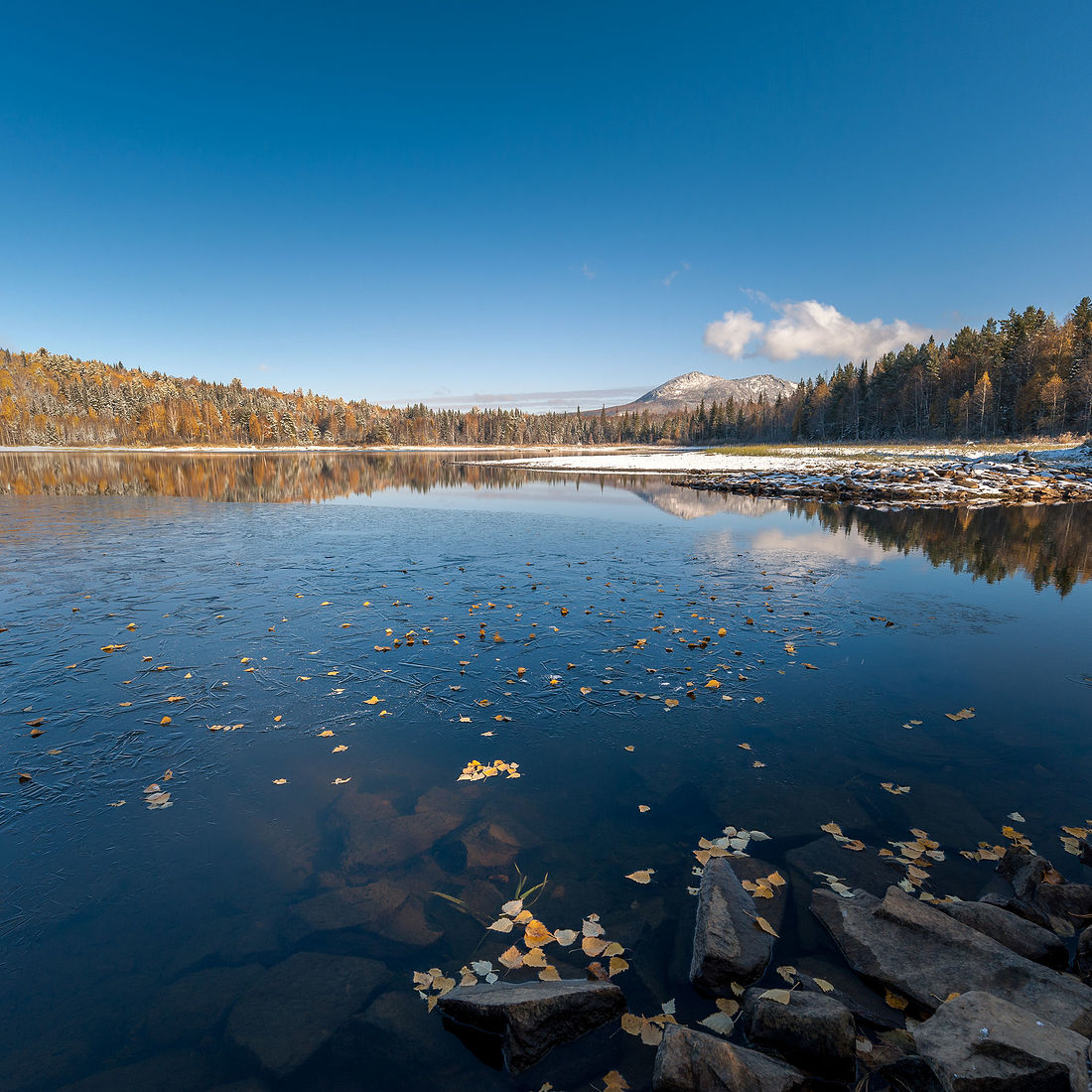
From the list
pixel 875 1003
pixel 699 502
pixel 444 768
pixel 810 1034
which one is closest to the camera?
pixel 810 1034

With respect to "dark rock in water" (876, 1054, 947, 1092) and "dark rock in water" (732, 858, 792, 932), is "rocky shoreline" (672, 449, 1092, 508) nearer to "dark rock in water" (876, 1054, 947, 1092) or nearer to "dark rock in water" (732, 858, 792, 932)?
"dark rock in water" (732, 858, 792, 932)

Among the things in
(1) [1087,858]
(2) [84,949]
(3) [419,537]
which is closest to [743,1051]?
(1) [1087,858]

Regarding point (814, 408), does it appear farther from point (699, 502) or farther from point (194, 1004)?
point (194, 1004)

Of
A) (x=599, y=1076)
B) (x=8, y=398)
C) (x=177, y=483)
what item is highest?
(x=8, y=398)

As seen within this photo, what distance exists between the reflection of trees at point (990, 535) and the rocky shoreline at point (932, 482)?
124 inches

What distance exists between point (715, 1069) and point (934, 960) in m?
1.86

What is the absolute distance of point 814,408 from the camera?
120688mm

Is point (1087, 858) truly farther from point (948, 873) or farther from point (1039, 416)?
point (1039, 416)

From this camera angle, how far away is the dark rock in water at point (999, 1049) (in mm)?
2604

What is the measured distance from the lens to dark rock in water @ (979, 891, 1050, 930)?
3981 mm

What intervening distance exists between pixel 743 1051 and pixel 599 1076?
33.0 inches

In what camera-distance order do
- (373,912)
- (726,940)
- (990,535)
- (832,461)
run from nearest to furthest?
(726,940)
(373,912)
(990,535)
(832,461)

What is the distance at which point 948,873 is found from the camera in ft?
15.0

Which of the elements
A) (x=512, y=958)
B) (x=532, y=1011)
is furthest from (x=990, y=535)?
(x=532, y=1011)
